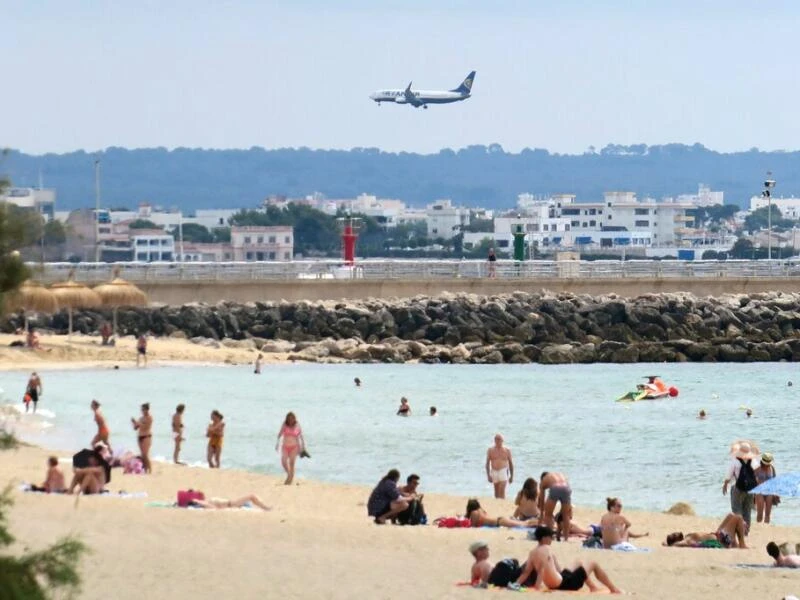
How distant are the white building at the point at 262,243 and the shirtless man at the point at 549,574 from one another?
135m

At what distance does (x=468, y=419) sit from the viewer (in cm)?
3434

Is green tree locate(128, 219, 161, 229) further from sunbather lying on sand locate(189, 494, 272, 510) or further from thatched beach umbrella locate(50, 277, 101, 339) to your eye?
sunbather lying on sand locate(189, 494, 272, 510)

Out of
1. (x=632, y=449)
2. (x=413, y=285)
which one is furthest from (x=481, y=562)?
(x=413, y=285)

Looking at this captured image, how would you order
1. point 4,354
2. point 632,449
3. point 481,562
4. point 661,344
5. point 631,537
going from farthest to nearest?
point 661,344 < point 4,354 < point 632,449 < point 631,537 < point 481,562

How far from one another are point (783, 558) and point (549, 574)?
2.56 metres

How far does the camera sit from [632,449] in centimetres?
2975

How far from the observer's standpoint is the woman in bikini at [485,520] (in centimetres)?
1828

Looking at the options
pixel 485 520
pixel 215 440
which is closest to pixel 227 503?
pixel 485 520

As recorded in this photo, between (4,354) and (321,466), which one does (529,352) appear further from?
(321,466)

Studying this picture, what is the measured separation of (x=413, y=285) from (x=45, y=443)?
25.5 meters

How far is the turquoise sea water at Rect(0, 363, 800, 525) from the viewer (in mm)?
26047

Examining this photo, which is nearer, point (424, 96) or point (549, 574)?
point (549, 574)

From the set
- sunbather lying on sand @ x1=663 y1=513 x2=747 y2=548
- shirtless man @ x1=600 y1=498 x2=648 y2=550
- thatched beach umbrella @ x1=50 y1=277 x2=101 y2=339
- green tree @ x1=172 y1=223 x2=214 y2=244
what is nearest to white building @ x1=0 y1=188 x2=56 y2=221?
thatched beach umbrella @ x1=50 y1=277 x2=101 y2=339

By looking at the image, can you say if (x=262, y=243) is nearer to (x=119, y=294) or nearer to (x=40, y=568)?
(x=119, y=294)
